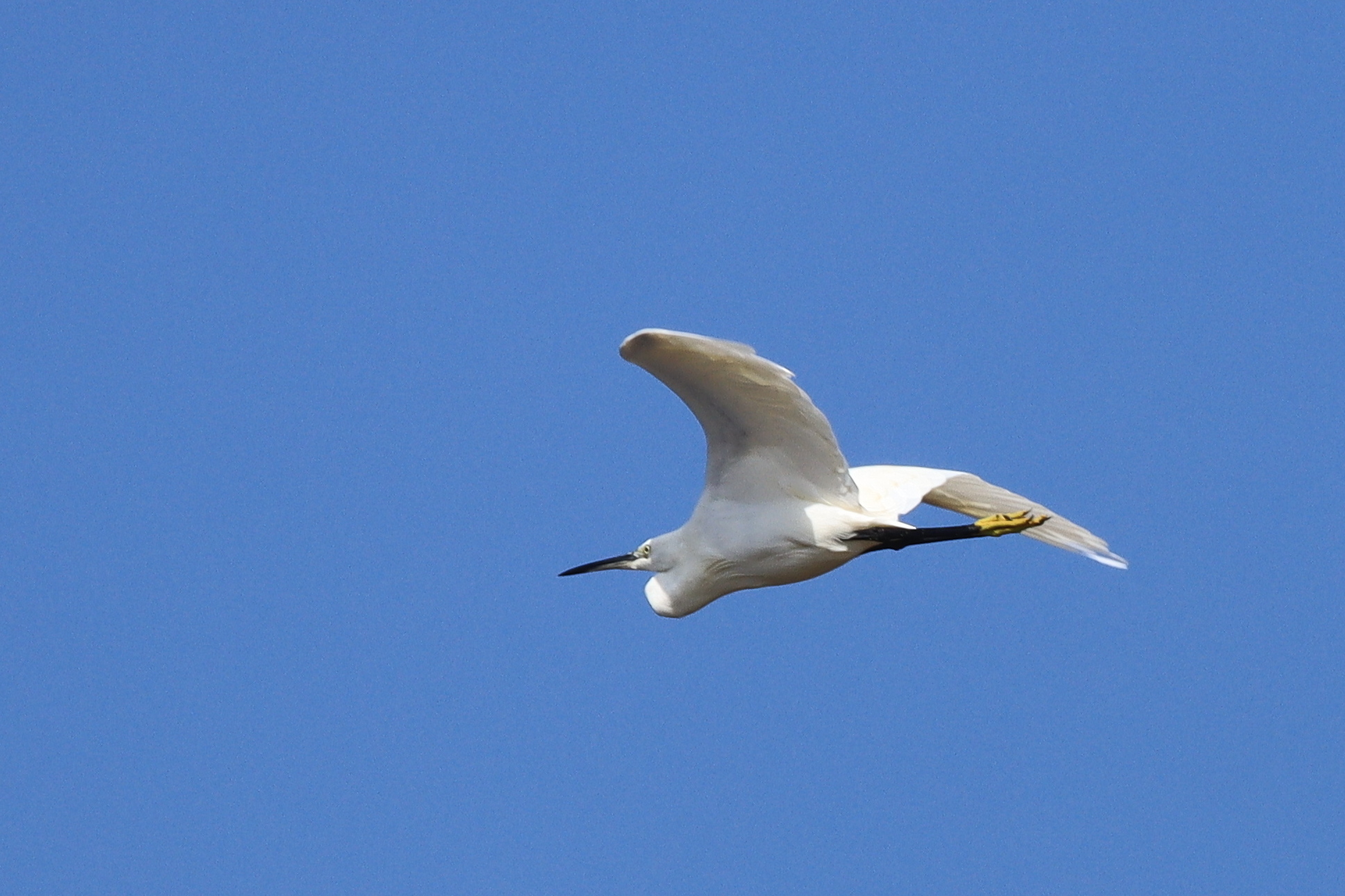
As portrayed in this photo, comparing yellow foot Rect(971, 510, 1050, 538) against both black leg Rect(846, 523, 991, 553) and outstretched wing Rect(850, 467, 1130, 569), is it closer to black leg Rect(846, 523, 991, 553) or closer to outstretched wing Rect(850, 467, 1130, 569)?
black leg Rect(846, 523, 991, 553)

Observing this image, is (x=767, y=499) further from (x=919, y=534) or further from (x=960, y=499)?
(x=960, y=499)

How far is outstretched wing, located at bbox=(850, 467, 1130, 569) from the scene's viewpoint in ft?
38.1

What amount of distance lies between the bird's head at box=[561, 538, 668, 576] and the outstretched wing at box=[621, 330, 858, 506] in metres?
0.92

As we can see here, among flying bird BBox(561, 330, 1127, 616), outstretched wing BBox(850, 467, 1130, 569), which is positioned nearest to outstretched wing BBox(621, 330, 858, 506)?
flying bird BBox(561, 330, 1127, 616)

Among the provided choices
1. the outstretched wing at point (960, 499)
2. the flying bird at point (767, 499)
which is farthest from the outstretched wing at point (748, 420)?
the outstretched wing at point (960, 499)

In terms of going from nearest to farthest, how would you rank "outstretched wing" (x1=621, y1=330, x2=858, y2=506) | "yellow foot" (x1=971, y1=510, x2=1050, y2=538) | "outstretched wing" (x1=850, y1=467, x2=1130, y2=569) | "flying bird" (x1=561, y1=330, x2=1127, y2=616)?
1. "outstretched wing" (x1=621, y1=330, x2=858, y2=506)
2. "flying bird" (x1=561, y1=330, x2=1127, y2=616)
3. "yellow foot" (x1=971, y1=510, x2=1050, y2=538)
4. "outstretched wing" (x1=850, y1=467, x2=1130, y2=569)

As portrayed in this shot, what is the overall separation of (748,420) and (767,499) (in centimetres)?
69

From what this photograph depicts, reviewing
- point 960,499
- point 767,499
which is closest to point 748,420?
point 767,499

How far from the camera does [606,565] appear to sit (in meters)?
12.8

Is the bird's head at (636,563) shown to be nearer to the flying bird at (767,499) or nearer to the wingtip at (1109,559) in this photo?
the flying bird at (767,499)

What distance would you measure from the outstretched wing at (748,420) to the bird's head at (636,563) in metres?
0.92

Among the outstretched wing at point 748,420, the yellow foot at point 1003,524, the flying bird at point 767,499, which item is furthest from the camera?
the yellow foot at point 1003,524

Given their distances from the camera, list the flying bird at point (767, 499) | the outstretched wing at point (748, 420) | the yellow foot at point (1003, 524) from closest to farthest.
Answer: the outstretched wing at point (748, 420)
the flying bird at point (767, 499)
the yellow foot at point (1003, 524)

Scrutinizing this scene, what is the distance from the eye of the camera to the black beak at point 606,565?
12.6 m
